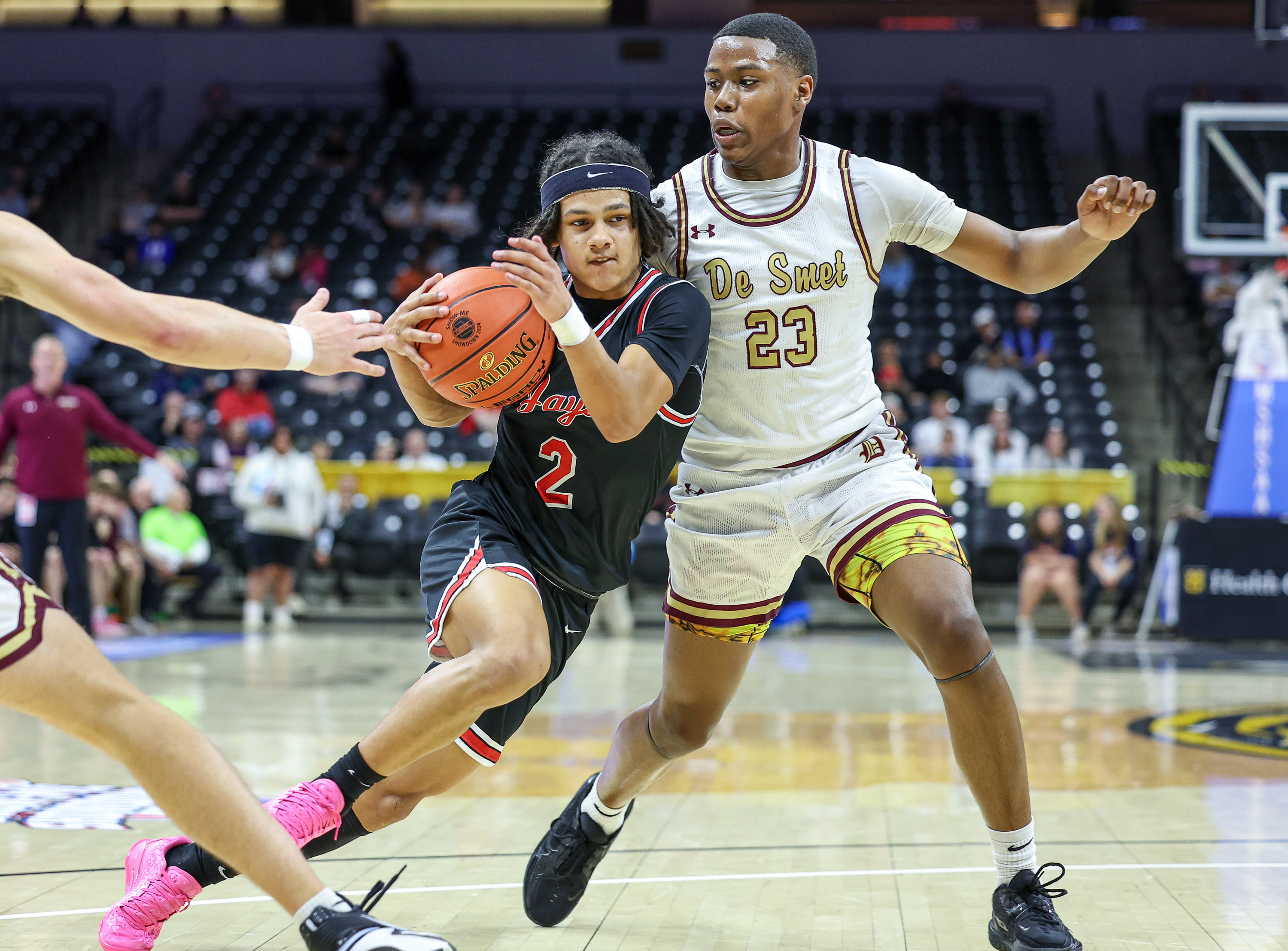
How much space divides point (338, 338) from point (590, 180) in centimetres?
77

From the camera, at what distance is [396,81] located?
18.9 m

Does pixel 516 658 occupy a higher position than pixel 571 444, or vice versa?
pixel 571 444

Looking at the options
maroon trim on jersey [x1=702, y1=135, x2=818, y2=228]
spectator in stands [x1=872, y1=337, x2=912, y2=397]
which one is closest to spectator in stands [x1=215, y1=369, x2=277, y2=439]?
spectator in stands [x1=872, y1=337, x2=912, y2=397]

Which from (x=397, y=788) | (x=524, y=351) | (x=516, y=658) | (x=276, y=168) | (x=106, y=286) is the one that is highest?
(x=276, y=168)

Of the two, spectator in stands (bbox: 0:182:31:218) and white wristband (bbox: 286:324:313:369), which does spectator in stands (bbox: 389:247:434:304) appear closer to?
spectator in stands (bbox: 0:182:31:218)

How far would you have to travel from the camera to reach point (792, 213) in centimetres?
328

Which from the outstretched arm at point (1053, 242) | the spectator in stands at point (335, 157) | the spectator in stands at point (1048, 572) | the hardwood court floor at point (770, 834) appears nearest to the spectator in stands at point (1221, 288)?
the spectator in stands at point (1048, 572)

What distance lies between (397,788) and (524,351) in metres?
1.04

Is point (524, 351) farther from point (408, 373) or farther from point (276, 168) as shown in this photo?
point (276, 168)

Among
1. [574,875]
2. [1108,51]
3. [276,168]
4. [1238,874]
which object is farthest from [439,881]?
[1108,51]

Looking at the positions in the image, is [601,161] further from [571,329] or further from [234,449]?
[234,449]

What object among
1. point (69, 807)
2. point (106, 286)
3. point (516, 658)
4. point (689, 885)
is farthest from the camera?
point (69, 807)

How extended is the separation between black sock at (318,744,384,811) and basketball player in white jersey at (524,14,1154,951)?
2.04 ft

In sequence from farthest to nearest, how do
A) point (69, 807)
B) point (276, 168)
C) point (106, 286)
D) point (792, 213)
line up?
point (276, 168), point (69, 807), point (792, 213), point (106, 286)
